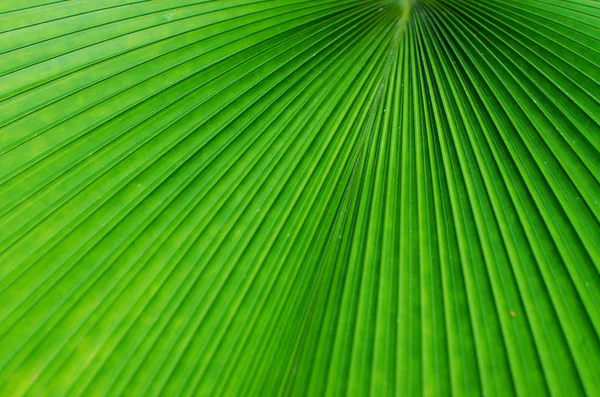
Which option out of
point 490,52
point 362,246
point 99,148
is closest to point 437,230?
point 362,246

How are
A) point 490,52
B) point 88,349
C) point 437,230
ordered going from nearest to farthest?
point 88,349, point 437,230, point 490,52

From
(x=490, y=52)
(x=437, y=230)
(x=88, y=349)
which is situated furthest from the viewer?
(x=490, y=52)

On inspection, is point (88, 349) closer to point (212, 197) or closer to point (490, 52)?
point (212, 197)

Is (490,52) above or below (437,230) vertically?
above

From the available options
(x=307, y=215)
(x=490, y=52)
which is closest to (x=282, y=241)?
(x=307, y=215)

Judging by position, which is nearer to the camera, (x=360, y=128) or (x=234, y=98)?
(x=234, y=98)

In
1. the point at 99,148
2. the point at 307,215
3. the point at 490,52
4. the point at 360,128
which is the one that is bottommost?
the point at 99,148
